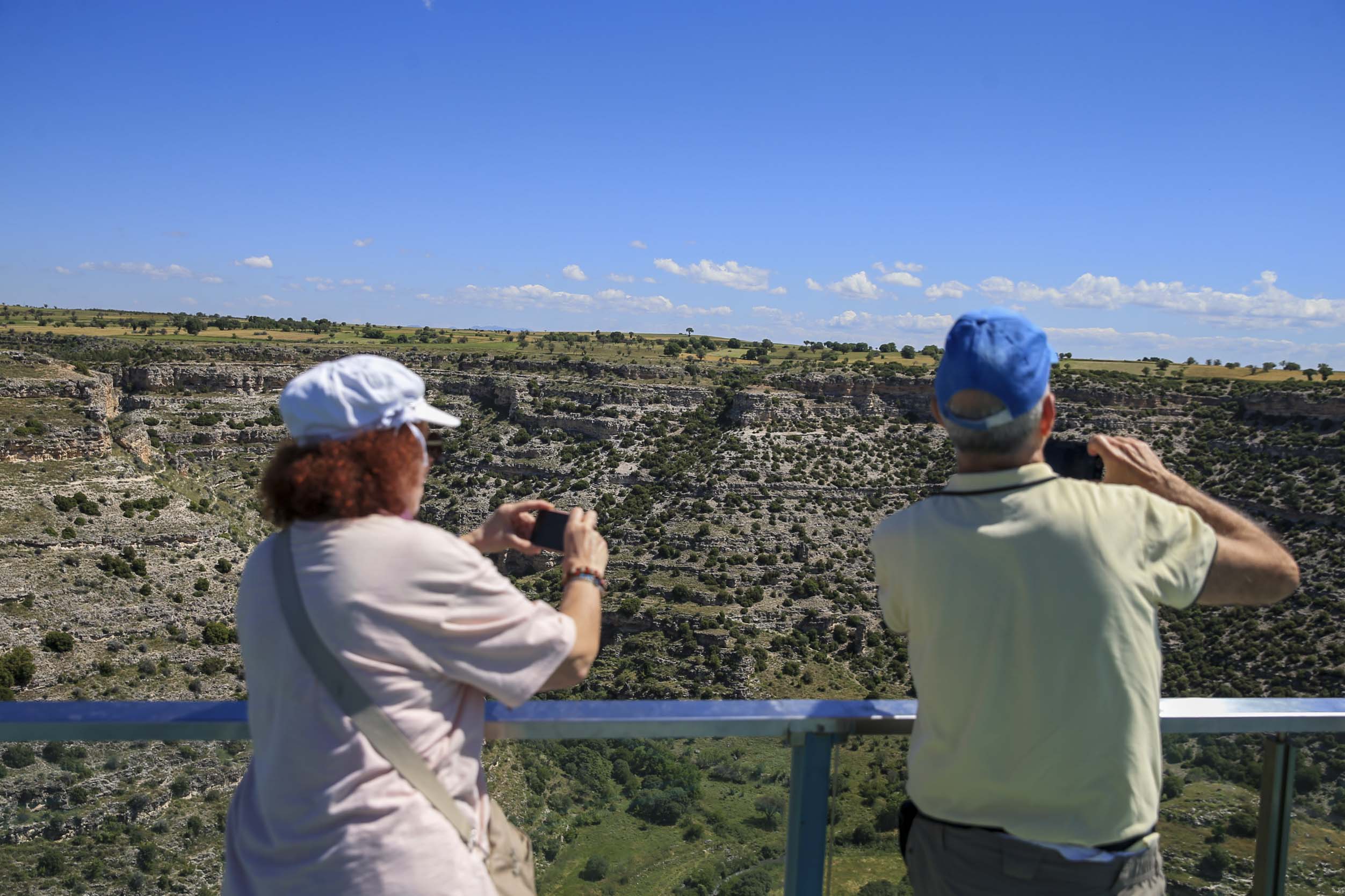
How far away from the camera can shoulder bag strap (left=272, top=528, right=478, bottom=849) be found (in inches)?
56.7

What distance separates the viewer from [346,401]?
5.08ft

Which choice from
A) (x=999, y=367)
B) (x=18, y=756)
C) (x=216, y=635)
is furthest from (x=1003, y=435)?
(x=216, y=635)

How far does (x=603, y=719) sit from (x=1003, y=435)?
3.86 feet

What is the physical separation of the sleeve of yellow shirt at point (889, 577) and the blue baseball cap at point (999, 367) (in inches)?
11.0

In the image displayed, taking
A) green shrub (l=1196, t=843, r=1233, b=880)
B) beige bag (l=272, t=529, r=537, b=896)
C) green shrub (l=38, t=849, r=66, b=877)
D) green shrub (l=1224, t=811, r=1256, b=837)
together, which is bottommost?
green shrub (l=38, t=849, r=66, b=877)

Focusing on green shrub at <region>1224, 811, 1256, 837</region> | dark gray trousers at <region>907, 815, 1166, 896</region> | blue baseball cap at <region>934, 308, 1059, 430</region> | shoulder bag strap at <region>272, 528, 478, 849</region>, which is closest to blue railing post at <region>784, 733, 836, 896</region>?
dark gray trousers at <region>907, 815, 1166, 896</region>

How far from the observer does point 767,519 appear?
42.6m

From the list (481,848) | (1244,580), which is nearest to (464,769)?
(481,848)

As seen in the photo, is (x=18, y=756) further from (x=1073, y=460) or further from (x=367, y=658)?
(x=1073, y=460)

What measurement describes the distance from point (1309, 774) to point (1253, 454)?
48202 mm

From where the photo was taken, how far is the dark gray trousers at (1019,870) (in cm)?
169

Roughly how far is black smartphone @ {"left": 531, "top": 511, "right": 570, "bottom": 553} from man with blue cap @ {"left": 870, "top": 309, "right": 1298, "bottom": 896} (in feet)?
2.47

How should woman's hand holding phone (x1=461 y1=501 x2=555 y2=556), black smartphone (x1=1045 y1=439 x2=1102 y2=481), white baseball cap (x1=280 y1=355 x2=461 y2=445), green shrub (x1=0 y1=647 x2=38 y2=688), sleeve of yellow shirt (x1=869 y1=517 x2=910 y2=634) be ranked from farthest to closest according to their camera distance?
green shrub (x1=0 y1=647 x2=38 y2=688) → woman's hand holding phone (x1=461 y1=501 x2=555 y2=556) → black smartphone (x1=1045 y1=439 x2=1102 y2=481) → sleeve of yellow shirt (x1=869 y1=517 x2=910 y2=634) → white baseball cap (x1=280 y1=355 x2=461 y2=445)

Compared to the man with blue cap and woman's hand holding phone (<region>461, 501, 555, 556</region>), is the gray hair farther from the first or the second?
woman's hand holding phone (<region>461, 501, 555, 556</region>)
